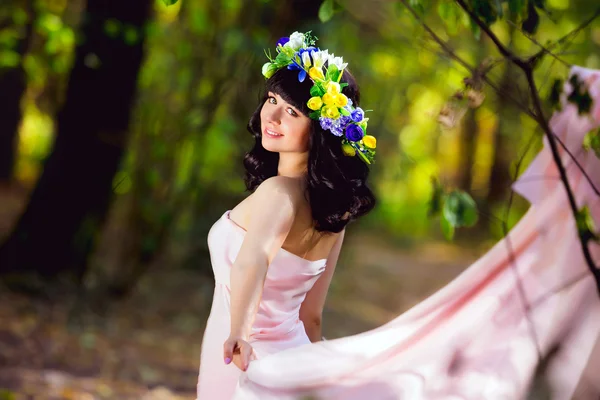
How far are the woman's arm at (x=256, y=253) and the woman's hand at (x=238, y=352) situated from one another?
0.7 inches

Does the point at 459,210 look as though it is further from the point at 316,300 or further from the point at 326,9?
the point at 326,9

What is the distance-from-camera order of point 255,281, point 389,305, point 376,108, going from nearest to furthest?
1. point 255,281
2. point 376,108
3. point 389,305

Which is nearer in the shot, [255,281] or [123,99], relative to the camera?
[255,281]

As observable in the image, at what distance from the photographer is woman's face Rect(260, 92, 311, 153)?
94.0 inches

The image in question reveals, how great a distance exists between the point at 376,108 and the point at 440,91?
488 cm

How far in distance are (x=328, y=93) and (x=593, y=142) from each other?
0.83 metres

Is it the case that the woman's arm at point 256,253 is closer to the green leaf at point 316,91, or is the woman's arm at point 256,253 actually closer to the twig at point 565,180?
the green leaf at point 316,91

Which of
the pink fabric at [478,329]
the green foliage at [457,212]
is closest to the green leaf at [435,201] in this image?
the green foliage at [457,212]

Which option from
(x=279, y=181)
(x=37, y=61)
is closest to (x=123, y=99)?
(x=37, y=61)

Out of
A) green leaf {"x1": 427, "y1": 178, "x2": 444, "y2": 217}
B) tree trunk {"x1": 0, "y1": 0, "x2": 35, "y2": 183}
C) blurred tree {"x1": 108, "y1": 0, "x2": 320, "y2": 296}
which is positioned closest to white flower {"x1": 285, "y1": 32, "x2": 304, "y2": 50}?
green leaf {"x1": 427, "y1": 178, "x2": 444, "y2": 217}

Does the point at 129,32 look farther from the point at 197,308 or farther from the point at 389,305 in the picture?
the point at 389,305

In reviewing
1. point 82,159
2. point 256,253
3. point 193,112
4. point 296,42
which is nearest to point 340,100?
point 296,42

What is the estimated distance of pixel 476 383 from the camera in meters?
2.31

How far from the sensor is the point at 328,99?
91.4 inches
